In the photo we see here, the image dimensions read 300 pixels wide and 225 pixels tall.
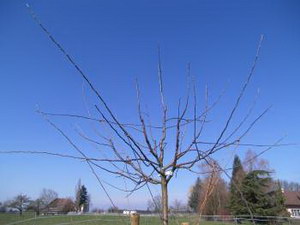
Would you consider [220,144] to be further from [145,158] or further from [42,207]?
[42,207]

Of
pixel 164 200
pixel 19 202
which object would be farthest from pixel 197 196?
pixel 19 202

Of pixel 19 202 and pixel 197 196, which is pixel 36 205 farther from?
pixel 197 196

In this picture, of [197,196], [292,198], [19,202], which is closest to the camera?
[197,196]

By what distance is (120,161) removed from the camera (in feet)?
6.48

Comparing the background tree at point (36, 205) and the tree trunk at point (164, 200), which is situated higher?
the background tree at point (36, 205)

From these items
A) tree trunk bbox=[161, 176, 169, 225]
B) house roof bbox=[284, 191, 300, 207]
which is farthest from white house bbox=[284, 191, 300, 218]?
tree trunk bbox=[161, 176, 169, 225]

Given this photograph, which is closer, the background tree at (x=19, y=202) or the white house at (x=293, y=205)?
the white house at (x=293, y=205)

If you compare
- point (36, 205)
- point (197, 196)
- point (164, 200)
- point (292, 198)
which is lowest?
point (164, 200)

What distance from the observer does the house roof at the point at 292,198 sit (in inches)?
2340

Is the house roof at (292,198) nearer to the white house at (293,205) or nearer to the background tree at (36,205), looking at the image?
the white house at (293,205)

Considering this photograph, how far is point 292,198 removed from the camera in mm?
Result: 61031

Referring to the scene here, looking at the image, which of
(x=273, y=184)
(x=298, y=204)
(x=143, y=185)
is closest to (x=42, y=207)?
(x=298, y=204)

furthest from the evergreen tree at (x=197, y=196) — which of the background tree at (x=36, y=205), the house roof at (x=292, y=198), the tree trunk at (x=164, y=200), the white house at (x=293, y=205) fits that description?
the background tree at (x=36, y=205)

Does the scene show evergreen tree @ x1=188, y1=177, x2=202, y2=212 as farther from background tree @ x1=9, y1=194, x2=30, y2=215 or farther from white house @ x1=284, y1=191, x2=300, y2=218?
background tree @ x1=9, y1=194, x2=30, y2=215
